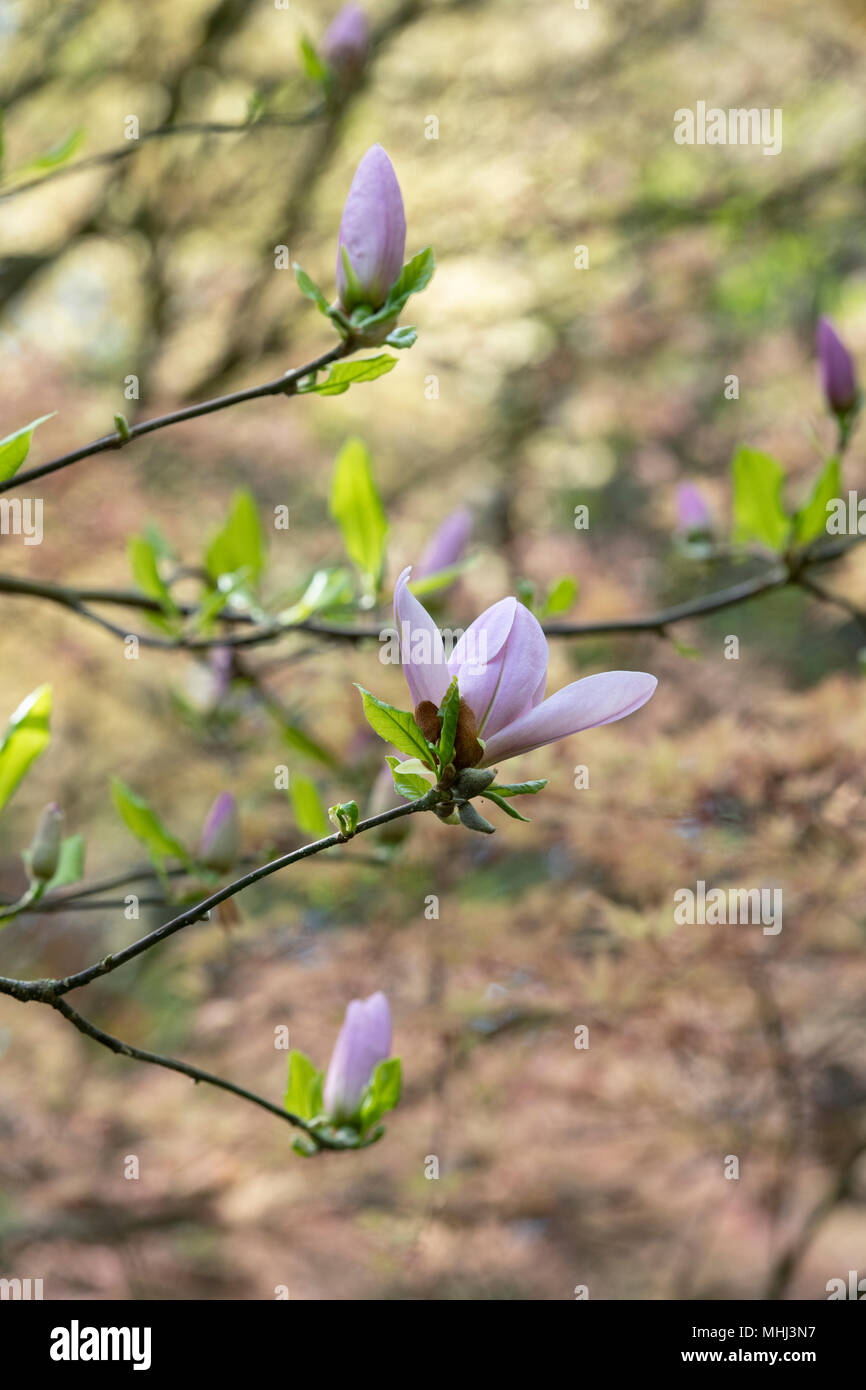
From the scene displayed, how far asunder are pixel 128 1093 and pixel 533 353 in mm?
2052

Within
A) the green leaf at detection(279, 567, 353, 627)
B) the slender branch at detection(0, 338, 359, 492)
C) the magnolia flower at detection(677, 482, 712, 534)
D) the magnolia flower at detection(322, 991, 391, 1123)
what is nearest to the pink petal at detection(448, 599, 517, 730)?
the slender branch at detection(0, 338, 359, 492)

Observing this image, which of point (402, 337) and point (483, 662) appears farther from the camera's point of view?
point (402, 337)

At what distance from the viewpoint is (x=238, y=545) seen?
901mm

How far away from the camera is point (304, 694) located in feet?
6.07

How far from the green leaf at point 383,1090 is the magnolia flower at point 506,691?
0.84 ft

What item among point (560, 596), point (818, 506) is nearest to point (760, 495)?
point (818, 506)

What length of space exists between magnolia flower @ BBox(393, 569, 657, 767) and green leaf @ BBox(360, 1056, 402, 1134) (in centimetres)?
26

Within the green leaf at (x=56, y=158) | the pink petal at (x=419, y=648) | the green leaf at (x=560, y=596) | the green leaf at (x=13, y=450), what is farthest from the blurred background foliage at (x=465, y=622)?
the pink petal at (x=419, y=648)

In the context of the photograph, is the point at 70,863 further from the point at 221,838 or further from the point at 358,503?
the point at 358,503

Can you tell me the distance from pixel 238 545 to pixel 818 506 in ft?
1.51

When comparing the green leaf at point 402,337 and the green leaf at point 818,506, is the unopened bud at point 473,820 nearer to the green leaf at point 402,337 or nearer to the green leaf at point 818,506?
the green leaf at point 402,337

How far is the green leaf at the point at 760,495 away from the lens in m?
0.83
